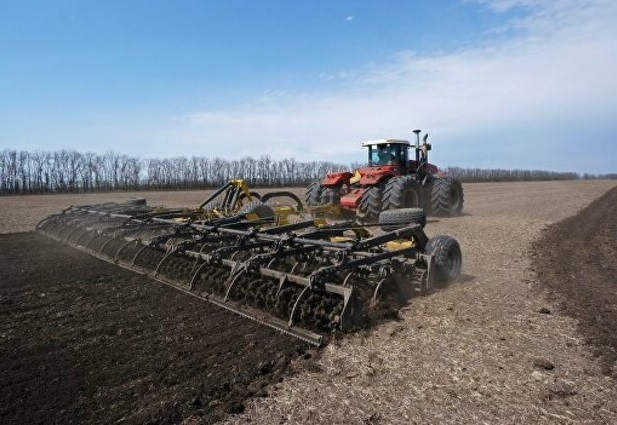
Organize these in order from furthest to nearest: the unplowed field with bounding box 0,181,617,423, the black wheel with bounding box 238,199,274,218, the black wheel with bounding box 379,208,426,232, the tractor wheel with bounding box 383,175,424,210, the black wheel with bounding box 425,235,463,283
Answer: the tractor wheel with bounding box 383,175,424,210, the black wheel with bounding box 238,199,274,218, the black wheel with bounding box 379,208,426,232, the black wheel with bounding box 425,235,463,283, the unplowed field with bounding box 0,181,617,423

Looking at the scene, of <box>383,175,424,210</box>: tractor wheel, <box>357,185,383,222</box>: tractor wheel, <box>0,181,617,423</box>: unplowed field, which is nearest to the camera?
<box>0,181,617,423</box>: unplowed field

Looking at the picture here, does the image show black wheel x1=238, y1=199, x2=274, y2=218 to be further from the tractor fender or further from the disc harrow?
the tractor fender

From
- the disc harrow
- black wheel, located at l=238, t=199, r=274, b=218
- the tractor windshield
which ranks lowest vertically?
the disc harrow

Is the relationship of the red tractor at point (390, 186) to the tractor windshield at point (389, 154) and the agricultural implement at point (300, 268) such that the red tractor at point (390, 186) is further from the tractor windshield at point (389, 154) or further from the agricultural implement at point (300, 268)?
the agricultural implement at point (300, 268)

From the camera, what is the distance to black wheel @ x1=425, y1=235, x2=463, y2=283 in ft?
19.7

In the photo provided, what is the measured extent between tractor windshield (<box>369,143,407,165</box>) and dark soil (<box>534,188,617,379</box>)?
14.9 ft

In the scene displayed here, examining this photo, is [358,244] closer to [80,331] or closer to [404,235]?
[404,235]

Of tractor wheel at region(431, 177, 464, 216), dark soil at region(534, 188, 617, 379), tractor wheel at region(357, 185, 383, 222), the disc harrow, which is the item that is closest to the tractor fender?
tractor wheel at region(357, 185, 383, 222)

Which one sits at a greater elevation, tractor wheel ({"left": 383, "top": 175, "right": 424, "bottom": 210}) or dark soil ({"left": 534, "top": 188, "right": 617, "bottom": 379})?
tractor wheel ({"left": 383, "top": 175, "right": 424, "bottom": 210})

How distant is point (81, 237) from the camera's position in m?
10.0

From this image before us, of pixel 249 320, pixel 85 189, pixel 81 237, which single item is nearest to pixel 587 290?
pixel 249 320

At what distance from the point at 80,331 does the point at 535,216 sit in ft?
50.4

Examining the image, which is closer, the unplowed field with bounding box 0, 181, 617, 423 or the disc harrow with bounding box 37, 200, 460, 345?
the unplowed field with bounding box 0, 181, 617, 423

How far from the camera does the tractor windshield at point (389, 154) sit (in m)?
14.0
